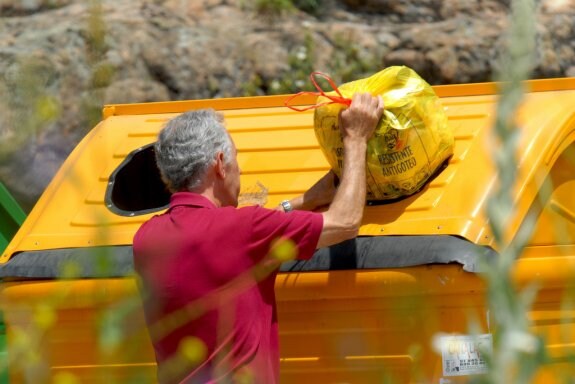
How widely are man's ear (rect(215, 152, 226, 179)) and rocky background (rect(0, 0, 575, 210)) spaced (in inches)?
175

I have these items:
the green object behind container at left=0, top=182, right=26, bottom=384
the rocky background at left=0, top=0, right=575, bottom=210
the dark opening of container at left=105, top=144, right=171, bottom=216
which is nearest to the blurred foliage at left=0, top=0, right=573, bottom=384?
the dark opening of container at left=105, top=144, right=171, bottom=216

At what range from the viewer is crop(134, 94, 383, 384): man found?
109 inches

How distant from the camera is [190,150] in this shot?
3.01 metres

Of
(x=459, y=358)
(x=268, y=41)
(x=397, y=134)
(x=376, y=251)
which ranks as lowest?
(x=268, y=41)

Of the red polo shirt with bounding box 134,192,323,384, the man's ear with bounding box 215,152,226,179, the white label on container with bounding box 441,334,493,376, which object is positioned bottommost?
the white label on container with bounding box 441,334,493,376

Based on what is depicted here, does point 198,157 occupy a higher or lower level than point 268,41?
higher

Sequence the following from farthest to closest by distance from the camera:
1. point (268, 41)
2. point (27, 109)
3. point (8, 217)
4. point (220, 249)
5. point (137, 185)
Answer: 1. point (268, 41)
2. point (8, 217)
3. point (137, 185)
4. point (220, 249)
5. point (27, 109)

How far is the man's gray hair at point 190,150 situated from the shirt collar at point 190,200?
4 centimetres

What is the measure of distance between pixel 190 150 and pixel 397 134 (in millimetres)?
591

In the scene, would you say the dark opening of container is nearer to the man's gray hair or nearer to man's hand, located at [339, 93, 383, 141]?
the man's gray hair

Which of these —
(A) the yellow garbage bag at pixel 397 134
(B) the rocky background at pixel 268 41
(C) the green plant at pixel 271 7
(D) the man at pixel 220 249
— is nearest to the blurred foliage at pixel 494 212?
(D) the man at pixel 220 249

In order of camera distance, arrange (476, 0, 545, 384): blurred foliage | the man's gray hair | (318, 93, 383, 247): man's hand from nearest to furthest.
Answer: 1. (476, 0, 545, 384): blurred foliage
2. (318, 93, 383, 247): man's hand
3. the man's gray hair

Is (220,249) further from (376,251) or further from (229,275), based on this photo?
(376,251)

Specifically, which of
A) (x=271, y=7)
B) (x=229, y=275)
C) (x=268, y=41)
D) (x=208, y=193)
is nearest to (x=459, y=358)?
(x=229, y=275)
